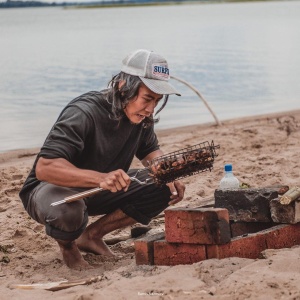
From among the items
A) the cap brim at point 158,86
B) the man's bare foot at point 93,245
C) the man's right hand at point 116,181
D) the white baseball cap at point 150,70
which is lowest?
the man's bare foot at point 93,245

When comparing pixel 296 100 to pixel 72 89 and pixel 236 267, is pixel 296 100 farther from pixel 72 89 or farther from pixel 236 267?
pixel 236 267

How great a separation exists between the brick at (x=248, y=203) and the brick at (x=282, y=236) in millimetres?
189

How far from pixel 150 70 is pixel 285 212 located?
1227mm

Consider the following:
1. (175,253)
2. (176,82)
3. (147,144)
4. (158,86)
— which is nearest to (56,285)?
(175,253)

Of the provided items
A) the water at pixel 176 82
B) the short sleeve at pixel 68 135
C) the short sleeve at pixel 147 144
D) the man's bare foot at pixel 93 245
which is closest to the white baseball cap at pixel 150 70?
the short sleeve at pixel 68 135

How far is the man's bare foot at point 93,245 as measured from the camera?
18.6 feet

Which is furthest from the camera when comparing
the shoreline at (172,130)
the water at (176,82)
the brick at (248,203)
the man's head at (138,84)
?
the water at (176,82)

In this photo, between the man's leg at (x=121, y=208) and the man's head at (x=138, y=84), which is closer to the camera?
the man's head at (x=138, y=84)

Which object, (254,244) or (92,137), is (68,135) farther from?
(254,244)

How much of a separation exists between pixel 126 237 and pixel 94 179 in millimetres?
1386

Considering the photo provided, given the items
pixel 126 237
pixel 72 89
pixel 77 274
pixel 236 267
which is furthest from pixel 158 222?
pixel 72 89

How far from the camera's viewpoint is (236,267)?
4516 millimetres

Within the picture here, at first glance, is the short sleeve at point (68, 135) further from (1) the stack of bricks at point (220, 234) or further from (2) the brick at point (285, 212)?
(2) the brick at point (285, 212)

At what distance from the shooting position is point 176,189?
5.55m
